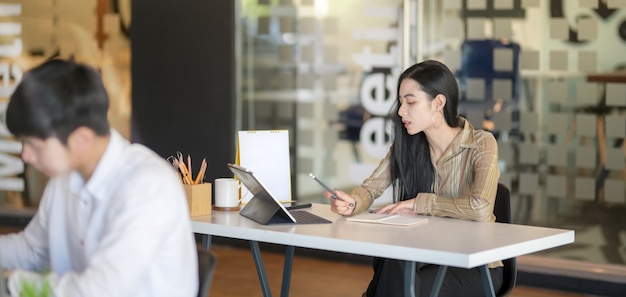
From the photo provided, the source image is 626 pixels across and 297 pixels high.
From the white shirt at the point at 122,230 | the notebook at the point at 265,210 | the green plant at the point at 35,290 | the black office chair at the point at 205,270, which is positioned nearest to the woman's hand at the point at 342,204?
the notebook at the point at 265,210

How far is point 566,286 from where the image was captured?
571 cm

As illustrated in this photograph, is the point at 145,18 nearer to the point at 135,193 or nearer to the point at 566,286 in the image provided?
the point at 566,286

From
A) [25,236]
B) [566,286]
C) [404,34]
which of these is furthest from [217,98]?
[25,236]

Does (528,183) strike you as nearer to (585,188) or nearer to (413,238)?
(585,188)

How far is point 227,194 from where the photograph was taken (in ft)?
12.4

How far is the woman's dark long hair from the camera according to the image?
3816 millimetres

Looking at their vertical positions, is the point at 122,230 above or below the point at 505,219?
above

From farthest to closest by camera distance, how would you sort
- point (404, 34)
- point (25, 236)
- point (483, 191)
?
point (404, 34) → point (483, 191) → point (25, 236)

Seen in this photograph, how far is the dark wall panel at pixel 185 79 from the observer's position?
22.1ft

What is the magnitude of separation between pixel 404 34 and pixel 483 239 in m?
3.32

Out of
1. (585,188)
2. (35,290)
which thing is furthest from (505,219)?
(35,290)

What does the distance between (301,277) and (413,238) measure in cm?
308

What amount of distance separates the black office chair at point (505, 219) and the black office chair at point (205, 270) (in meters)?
1.62

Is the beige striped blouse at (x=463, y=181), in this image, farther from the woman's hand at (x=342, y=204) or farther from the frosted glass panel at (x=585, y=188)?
the frosted glass panel at (x=585, y=188)
